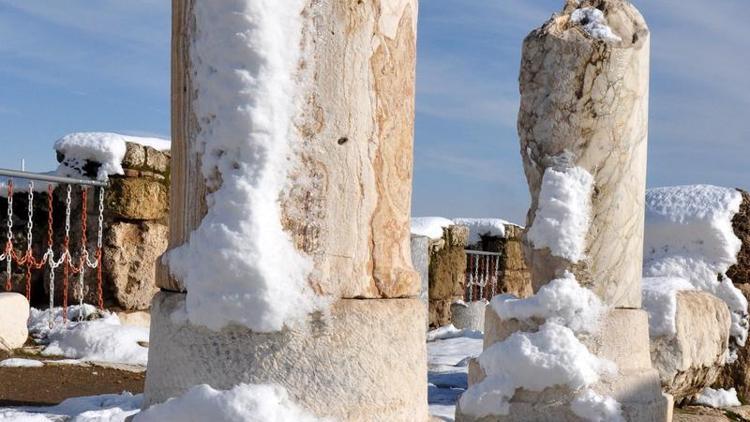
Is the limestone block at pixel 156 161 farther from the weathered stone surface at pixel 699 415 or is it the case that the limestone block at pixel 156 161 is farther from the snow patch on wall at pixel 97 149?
the weathered stone surface at pixel 699 415

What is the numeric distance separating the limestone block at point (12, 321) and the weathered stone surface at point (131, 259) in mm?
1042

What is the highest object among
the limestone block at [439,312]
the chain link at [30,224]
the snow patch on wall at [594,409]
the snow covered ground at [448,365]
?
the chain link at [30,224]

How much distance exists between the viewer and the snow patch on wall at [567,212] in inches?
197

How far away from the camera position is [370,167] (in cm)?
282

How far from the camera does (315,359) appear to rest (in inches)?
105

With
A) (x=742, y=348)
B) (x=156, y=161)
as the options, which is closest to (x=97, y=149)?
(x=156, y=161)

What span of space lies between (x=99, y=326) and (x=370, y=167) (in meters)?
5.95

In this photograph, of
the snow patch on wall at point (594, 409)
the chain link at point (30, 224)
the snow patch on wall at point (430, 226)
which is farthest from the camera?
the snow patch on wall at point (430, 226)

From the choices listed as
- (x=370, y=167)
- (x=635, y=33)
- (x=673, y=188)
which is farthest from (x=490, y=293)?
(x=370, y=167)

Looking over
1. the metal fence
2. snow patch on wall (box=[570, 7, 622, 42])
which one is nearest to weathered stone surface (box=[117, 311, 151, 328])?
snow patch on wall (box=[570, 7, 622, 42])

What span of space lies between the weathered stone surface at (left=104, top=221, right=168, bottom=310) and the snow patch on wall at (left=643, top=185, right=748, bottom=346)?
4.65 metres

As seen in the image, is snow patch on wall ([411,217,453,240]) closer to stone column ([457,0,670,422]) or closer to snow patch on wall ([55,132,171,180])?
snow patch on wall ([55,132,171,180])

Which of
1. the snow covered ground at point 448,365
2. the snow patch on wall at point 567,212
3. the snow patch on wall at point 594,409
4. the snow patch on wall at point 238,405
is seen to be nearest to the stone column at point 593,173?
the snow patch on wall at point 567,212

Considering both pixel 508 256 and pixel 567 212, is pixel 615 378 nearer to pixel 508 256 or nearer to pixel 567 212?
pixel 567 212
